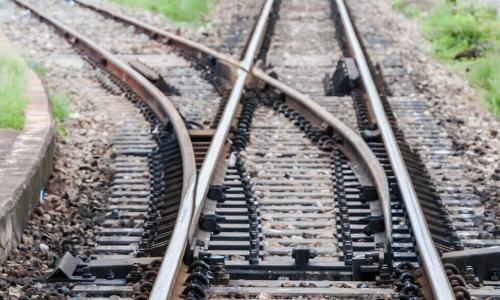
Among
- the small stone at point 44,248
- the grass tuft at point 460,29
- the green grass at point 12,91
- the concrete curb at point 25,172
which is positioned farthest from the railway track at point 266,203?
the grass tuft at point 460,29

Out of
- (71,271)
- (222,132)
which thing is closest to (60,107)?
(222,132)

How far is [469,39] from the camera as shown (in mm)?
13109

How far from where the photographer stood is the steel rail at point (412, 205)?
14.9 ft

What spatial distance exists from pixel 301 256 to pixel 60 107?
4319 mm

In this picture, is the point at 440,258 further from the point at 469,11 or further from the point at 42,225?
the point at 469,11

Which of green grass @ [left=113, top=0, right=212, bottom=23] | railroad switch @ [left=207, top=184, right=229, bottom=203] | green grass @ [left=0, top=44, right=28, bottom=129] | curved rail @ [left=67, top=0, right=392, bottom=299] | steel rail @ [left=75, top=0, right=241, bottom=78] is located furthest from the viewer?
green grass @ [left=113, top=0, right=212, bottom=23]

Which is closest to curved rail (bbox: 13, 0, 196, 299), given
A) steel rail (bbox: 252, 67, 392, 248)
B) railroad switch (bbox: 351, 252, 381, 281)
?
railroad switch (bbox: 351, 252, 381, 281)

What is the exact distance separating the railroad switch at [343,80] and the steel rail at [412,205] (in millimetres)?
91

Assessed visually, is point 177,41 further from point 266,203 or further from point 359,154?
point 266,203

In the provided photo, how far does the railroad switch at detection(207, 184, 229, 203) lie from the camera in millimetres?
6117

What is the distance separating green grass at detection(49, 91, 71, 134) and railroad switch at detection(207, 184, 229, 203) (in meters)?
Answer: 2.49

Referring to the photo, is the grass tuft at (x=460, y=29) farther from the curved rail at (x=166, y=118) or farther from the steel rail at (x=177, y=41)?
the curved rail at (x=166, y=118)

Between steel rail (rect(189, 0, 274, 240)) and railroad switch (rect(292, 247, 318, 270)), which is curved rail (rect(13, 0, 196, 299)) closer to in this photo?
steel rail (rect(189, 0, 274, 240))

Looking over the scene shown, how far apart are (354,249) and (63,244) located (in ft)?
5.62
